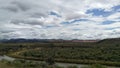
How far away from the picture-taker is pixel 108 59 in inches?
2694

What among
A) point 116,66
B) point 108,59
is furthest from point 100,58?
point 116,66

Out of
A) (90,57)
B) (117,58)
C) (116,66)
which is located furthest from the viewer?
(90,57)

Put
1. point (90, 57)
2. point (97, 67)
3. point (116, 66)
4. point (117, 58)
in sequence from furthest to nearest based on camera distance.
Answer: point (90, 57) → point (117, 58) → point (116, 66) → point (97, 67)

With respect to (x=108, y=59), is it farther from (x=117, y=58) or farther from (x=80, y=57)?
(x=80, y=57)

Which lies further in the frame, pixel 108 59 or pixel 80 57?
pixel 80 57

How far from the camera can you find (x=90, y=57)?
7481cm

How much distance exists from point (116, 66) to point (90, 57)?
17.9 meters

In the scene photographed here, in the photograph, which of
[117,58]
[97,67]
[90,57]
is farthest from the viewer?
[90,57]

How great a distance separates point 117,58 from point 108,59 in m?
2.79

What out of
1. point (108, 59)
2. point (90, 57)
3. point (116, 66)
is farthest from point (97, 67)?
point (90, 57)

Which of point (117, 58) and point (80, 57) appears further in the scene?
point (80, 57)

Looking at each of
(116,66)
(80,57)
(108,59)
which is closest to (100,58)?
(108,59)

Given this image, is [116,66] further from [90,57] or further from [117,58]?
[90,57]

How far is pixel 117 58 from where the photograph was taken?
6825 cm
